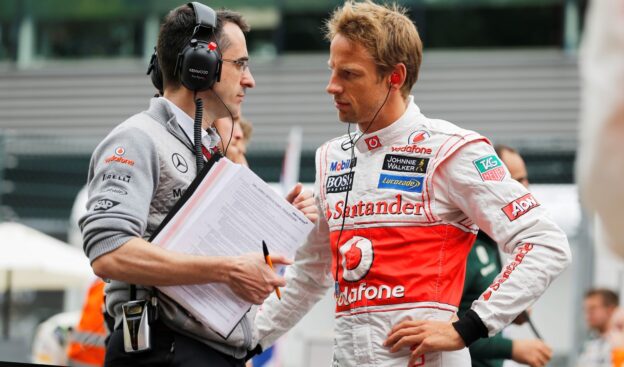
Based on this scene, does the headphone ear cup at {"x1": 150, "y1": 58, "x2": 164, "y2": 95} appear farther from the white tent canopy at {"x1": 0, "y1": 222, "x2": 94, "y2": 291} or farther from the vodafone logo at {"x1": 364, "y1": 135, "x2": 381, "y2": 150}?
the white tent canopy at {"x1": 0, "y1": 222, "x2": 94, "y2": 291}

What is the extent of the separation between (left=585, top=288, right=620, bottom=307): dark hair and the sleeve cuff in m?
5.31

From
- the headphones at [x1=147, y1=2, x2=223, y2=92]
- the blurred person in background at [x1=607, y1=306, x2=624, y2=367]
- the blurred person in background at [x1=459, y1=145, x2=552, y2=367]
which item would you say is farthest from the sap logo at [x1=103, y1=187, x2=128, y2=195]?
the blurred person in background at [x1=607, y1=306, x2=624, y2=367]

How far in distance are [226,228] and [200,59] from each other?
0.50 m

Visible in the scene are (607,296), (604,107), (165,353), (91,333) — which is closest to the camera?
(604,107)

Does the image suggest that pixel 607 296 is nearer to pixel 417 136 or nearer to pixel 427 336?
pixel 417 136

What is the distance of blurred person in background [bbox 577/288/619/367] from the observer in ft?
→ 26.1

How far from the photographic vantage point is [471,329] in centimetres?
319

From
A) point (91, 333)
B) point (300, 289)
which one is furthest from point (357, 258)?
point (91, 333)

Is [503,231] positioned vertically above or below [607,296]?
above

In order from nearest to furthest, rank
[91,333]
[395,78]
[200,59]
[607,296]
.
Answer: [200,59] < [395,78] < [91,333] < [607,296]

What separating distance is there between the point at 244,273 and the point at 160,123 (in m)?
0.54

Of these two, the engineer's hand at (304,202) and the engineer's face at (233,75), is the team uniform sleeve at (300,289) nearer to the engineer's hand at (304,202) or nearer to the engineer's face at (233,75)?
the engineer's hand at (304,202)

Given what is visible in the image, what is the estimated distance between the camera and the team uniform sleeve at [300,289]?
12.4 feet

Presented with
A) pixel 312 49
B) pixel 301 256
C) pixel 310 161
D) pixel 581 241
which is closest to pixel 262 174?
pixel 310 161
